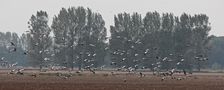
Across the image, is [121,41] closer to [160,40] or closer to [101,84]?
[160,40]

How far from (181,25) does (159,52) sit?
12610 millimetres

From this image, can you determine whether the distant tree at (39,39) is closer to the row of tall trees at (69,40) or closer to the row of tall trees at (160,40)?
the row of tall trees at (69,40)

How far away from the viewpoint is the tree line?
13738cm

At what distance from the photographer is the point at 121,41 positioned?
Result: 14112 centimetres

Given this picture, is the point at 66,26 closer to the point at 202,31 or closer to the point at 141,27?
the point at 141,27

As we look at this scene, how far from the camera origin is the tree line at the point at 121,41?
5408 inches

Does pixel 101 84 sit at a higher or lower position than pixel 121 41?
lower

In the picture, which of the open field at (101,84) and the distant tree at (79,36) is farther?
the distant tree at (79,36)

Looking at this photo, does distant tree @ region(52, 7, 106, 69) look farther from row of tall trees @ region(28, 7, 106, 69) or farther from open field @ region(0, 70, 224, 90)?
open field @ region(0, 70, 224, 90)

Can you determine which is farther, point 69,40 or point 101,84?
point 69,40

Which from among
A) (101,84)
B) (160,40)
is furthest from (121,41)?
Result: (101,84)

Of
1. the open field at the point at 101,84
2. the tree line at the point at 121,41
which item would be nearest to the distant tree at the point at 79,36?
the tree line at the point at 121,41

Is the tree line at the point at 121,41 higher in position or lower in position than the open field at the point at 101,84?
higher

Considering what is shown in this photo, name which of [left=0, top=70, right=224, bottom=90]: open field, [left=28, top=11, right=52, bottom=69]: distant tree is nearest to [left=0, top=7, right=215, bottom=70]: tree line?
[left=28, top=11, right=52, bottom=69]: distant tree
